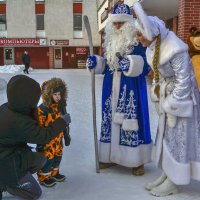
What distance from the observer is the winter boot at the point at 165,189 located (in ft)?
10.3

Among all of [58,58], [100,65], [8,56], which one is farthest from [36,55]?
[100,65]

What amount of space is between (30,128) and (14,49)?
30099mm

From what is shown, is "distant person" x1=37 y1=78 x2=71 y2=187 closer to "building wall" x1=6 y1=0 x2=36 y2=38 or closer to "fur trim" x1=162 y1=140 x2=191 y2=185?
"fur trim" x1=162 y1=140 x2=191 y2=185

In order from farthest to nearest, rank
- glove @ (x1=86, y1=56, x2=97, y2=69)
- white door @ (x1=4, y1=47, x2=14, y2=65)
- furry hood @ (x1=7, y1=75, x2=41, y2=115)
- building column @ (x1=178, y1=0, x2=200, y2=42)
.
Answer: white door @ (x1=4, y1=47, x2=14, y2=65) → building column @ (x1=178, y1=0, x2=200, y2=42) → glove @ (x1=86, y1=56, x2=97, y2=69) → furry hood @ (x1=7, y1=75, x2=41, y2=115)

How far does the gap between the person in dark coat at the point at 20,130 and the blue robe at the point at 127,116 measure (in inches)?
39.9

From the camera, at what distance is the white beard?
11.7 ft

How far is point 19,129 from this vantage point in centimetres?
253

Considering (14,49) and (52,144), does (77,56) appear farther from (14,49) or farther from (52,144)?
(52,144)

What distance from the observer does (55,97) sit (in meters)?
3.31

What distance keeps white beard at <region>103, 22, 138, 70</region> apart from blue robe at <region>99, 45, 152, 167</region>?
8 cm

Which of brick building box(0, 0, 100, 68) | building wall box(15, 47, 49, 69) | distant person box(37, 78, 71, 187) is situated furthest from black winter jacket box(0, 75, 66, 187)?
building wall box(15, 47, 49, 69)

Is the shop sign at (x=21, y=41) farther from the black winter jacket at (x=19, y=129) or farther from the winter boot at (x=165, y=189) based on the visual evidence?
the black winter jacket at (x=19, y=129)

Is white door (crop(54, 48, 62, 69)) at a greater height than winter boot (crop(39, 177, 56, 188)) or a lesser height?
greater

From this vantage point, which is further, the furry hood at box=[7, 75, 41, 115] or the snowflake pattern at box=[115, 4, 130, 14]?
the snowflake pattern at box=[115, 4, 130, 14]
